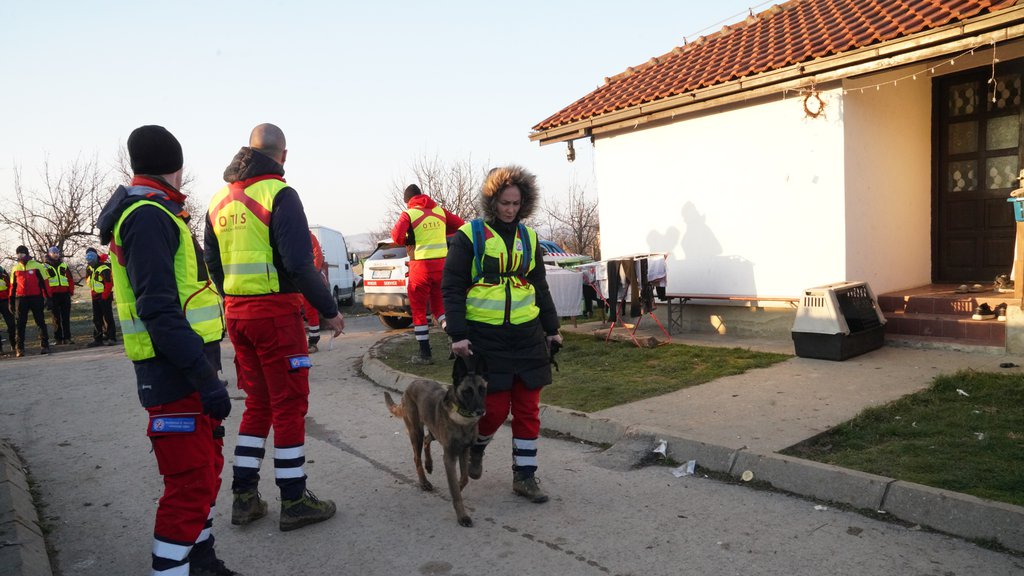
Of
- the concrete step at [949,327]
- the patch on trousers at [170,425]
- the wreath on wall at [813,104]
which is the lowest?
the concrete step at [949,327]

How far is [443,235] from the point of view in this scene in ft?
29.0

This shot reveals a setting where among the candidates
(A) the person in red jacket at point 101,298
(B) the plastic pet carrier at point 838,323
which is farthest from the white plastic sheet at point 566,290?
(A) the person in red jacket at point 101,298

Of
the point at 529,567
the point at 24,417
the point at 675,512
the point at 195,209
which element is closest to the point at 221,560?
the point at 529,567

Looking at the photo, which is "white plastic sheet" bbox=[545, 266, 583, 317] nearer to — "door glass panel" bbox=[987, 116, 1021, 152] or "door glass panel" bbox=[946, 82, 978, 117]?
"door glass panel" bbox=[946, 82, 978, 117]

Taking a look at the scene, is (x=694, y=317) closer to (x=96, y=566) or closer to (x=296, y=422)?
(x=296, y=422)

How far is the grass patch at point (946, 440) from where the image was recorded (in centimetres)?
399

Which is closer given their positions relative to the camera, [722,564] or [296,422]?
[722,564]

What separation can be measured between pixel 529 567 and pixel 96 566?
2.29 m

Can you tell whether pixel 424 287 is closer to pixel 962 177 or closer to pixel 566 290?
pixel 566 290

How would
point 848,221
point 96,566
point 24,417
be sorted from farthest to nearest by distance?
1. point 848,221
2. point 24,417
3. point 96,566

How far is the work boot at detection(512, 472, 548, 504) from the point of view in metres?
4.25

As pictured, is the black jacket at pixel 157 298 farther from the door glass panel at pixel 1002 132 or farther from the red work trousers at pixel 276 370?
the door glass panel at pixel 1002 132

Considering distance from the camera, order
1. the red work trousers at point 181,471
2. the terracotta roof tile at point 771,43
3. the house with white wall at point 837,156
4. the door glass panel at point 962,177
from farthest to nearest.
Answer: the door glass panel at point 962,177 < the house with white wall at point 837,156 < the terracotta roof tile at point 771,43 < the red work trousers at point 181,471

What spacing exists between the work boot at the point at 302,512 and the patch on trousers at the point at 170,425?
4.07 feet
